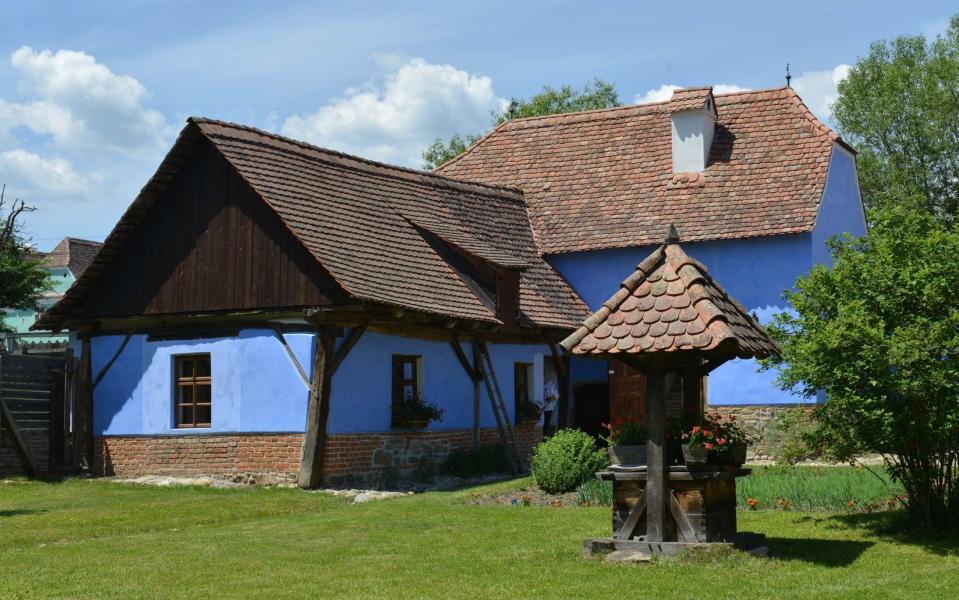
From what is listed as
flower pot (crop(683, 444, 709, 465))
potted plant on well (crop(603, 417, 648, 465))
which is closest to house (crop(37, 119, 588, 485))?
potted plant on well (crop(603, 417, 648, 465))

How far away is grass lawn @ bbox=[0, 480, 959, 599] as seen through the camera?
1063cm

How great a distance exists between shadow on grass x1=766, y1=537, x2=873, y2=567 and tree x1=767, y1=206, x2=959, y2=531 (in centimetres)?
97

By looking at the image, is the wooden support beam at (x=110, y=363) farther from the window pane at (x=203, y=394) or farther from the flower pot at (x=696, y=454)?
the flower pot at (x=696, y=454)

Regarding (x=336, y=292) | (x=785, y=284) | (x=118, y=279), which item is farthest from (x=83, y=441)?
(x=785, y=284)

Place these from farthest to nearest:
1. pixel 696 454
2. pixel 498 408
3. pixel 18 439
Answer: pixel 498 408 → pixel 18 439 → pixel 696 454

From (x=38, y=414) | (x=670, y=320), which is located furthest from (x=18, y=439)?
(x=670, y=320)

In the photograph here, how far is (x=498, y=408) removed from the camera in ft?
78.3

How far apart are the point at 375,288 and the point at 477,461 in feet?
14.3

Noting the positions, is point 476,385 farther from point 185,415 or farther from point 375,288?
point 185,415

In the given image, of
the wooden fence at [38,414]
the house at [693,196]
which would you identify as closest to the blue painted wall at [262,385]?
the wooden fence at [38,414]

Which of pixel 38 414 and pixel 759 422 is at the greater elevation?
pixel 38 414

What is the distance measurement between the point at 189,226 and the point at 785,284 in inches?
464

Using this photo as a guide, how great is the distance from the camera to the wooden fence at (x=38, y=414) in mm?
21297

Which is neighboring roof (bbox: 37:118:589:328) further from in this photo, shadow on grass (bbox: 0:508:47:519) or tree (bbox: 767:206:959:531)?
tree (bbox: 767:206:959:531)
